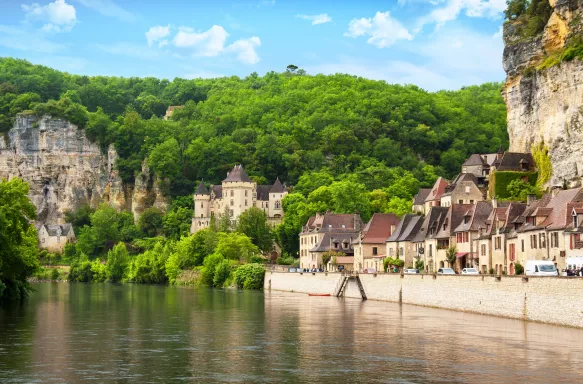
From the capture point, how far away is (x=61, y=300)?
7669 cm

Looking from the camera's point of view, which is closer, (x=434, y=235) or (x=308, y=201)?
(x=434, y=235)

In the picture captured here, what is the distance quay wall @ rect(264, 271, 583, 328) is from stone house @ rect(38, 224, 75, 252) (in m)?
103

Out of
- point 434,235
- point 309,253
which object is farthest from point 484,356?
point 309,253

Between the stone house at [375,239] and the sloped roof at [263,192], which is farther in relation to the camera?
the sloped roof at [263,192]

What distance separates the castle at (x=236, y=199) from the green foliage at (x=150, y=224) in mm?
8388

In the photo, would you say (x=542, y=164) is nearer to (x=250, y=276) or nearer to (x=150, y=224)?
(x=250, y=276)

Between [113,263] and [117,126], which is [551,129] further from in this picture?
[117,126]

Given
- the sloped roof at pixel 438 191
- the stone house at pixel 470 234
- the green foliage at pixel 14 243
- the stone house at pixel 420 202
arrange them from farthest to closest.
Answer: the stone house at pixel 420 202 < the sloped roof at pixel 438 191 < the stone house at pixel 470 234 < the green foliage at pixel 14 243

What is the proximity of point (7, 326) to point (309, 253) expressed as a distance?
66.7 metres

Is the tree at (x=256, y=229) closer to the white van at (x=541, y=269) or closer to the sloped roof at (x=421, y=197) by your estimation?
the sloped roof at (x=421, y=197)

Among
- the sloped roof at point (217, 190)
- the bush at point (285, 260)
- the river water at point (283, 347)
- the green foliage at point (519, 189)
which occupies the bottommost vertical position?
the river water at point (283, 347)

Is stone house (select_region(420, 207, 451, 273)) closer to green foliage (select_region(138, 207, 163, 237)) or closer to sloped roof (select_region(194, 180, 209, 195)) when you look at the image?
sloped roof (select_region(194, 180, 209, 195))

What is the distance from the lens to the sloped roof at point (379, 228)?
91438 mm

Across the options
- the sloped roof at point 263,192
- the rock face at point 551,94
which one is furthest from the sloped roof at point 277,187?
the rock face at point 551,94
